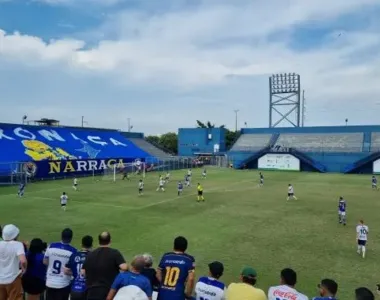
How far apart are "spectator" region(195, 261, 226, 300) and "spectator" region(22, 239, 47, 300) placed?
11.3ft

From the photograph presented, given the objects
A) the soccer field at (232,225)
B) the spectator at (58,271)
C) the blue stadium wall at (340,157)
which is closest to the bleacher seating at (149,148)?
the blue stadium wall at (340,157)

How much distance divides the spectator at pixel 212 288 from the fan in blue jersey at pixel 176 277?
0.29 m

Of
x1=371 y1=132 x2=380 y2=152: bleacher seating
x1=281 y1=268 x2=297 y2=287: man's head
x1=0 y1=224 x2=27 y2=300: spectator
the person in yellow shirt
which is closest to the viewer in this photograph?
the person in yellow shirt

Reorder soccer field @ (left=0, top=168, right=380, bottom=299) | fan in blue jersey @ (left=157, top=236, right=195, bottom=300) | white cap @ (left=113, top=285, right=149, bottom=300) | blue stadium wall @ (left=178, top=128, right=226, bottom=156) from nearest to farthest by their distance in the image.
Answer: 1. white cap @ (left=113, top=285, right=149, bottom=300)
2. fan in blue jersey @ (left=157, top=236, right=195, bottom=300)
3. soccer field @ (left=0, top=168, right=380, bottom=299)
4. blue stadium wall @ (left=178, top=128, right=226, bottom=156)

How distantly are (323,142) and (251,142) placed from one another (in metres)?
15.0

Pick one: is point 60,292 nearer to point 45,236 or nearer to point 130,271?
point 130,271

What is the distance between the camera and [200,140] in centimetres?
8969

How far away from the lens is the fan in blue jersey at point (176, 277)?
643 cm

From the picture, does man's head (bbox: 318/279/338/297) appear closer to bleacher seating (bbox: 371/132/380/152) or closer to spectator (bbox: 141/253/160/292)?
spectator (bbox: 141/253/160/292)

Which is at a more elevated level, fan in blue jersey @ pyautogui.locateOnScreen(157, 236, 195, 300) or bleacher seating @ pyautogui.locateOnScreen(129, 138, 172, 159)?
bleacher seating @ pyautogui.locateOnScreen(129, 138, 172, 159)

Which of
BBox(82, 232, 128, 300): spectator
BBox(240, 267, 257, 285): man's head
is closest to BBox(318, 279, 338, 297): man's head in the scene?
BBox(240, 267, 257, 285): man's head

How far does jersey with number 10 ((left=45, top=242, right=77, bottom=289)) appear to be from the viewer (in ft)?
24.3

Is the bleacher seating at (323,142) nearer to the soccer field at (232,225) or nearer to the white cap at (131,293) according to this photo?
the soccer field at (232,225)

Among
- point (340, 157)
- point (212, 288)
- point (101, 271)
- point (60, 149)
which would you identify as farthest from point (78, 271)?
point (340, 157)
